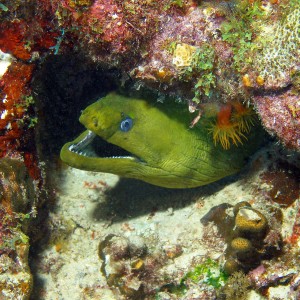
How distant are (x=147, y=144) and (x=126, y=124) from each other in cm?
36

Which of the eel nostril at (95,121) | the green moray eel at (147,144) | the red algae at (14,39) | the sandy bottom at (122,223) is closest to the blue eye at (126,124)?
the green moray eel at (147,144)

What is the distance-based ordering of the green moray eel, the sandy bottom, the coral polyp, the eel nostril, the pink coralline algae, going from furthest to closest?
the sandy bottom < the green moray eel < the eel nostril < the coral polyp < the pink coralline algae

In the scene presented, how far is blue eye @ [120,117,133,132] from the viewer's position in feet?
12.9

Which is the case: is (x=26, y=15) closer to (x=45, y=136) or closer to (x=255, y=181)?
(x=45, y=136)

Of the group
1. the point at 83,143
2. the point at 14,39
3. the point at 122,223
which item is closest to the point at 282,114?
the point at 83,143

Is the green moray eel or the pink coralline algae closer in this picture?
the pink coralline algae

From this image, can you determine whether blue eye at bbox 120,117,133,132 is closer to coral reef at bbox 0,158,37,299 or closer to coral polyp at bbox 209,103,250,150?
coral polyp at bbox 209,103,250,150

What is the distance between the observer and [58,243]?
16.0ft

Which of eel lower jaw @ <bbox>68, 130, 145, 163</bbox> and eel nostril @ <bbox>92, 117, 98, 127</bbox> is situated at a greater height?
eel nostril @ <bbox>92, 117, 98, 127</bbox>

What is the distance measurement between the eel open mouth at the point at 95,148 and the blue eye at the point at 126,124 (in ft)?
1.24

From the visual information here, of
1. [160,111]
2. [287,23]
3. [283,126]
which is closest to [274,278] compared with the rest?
[283,126]

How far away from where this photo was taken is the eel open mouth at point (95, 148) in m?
4.12

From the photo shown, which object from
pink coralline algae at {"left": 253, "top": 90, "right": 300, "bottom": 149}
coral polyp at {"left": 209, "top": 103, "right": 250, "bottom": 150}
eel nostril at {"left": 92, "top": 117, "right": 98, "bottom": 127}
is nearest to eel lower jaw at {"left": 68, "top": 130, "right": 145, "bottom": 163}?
eel nostril at {"left": 92, "top": 117, "right": 98, "bottom": 127}

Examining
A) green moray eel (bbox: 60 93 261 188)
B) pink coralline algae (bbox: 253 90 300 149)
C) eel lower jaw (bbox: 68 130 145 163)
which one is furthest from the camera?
eel lower jaw (bbox: 68 130 145 163)
